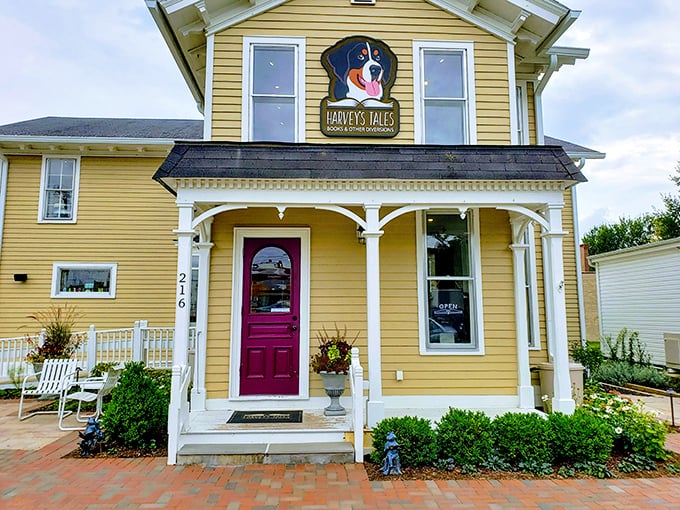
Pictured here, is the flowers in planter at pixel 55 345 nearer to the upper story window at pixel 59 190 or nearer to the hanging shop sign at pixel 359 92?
the upper story window at pixel 59 190

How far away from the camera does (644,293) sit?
40.7 ft

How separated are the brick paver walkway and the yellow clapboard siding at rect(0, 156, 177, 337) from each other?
5.94 meters

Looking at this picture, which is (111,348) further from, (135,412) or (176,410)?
(176,410)

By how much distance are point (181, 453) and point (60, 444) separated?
1.89 metres

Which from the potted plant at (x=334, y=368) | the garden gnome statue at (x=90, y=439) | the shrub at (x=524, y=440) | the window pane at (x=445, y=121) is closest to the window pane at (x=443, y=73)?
the window pane at (x=445, y=121)

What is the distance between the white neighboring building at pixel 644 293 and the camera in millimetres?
11313

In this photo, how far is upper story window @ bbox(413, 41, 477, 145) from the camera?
660 centimetres

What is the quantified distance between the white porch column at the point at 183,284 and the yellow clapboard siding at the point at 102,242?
555 centimetres

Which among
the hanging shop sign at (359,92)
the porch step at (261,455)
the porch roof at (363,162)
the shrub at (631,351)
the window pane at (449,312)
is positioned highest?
the hanging shop sign at (359,92)

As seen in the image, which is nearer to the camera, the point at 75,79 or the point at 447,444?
the point at 447,444

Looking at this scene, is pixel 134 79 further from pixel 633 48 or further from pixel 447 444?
pixel 447 444

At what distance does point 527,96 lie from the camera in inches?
311

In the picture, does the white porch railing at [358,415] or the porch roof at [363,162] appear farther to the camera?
the porch roof at [363,162]

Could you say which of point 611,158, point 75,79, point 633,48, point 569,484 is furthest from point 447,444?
point 611,158
